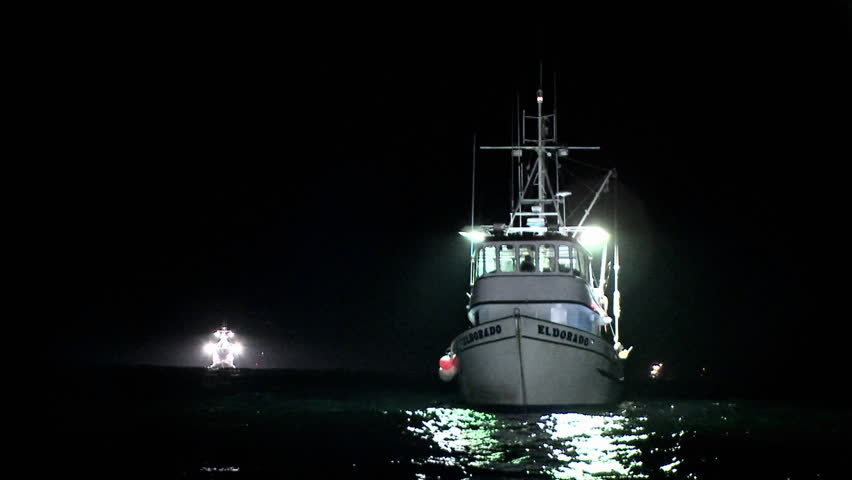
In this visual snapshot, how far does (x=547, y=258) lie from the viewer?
3098 centimetres

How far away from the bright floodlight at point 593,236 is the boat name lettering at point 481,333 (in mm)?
11977

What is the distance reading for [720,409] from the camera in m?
32.3

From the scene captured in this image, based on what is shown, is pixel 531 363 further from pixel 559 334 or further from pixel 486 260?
pixel 486 260

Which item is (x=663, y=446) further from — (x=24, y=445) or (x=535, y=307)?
A: (x=24, y=445)

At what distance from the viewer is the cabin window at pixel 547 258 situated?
3062 centimetres

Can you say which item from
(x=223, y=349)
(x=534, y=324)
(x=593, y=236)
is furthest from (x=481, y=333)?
(x=223, y=349)

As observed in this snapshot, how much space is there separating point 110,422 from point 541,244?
18.2 m

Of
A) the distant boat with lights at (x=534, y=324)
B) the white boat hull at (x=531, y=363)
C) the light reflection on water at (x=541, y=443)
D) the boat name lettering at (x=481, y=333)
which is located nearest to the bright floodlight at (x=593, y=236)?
the distant boat with lights at (x=534, y=324)

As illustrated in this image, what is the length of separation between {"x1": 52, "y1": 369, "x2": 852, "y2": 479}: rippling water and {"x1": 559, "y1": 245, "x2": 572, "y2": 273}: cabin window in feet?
20.1

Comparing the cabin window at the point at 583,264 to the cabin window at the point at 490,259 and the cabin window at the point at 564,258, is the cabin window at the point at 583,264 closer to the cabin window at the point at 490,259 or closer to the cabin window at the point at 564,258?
the cabin window at the point at 564,258

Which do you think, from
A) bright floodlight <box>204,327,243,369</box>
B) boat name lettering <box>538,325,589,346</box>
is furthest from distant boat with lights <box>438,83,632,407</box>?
bright floodlight <box>204,327,243,369</box>

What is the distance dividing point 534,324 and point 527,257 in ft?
16.7

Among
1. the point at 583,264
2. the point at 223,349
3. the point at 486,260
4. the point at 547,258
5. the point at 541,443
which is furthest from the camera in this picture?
the point at 223,349

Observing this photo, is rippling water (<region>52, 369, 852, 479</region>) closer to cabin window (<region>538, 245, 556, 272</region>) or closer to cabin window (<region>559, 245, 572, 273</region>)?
cabin window (<region>559, 245, 572, 273</region>)
